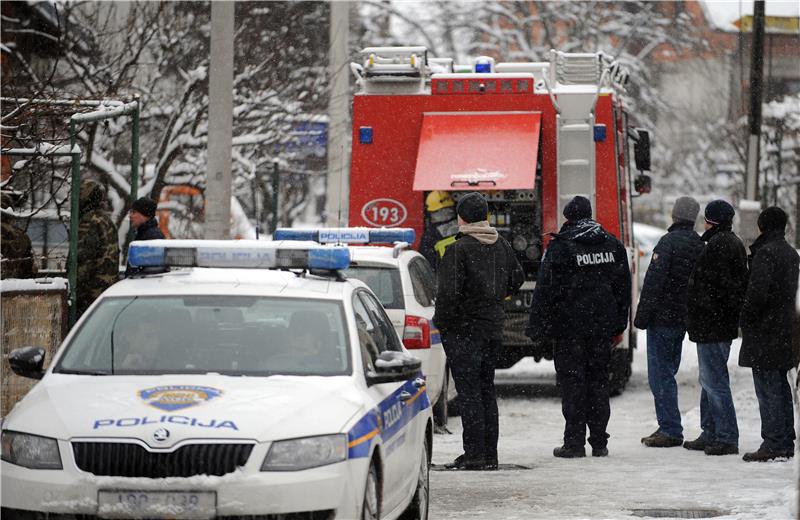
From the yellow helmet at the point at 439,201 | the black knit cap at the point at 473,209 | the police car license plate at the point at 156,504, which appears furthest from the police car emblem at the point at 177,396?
the yellow helmet at the point at 439,201

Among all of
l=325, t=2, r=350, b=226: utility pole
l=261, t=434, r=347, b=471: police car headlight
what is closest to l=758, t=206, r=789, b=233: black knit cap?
l=261, t=434, r=347, b=471: police car headlight

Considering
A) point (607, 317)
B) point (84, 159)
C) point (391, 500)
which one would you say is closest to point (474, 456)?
point (607, 317)

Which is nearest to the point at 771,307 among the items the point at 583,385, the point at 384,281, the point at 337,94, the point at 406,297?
the point at 583,385

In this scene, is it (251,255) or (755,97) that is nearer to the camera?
(251,255)

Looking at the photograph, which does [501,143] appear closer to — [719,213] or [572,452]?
[719,213]

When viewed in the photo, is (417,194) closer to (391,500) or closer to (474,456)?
(474,456)

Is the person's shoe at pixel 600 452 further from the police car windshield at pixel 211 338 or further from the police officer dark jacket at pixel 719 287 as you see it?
the police car windshield at pixel 211 338

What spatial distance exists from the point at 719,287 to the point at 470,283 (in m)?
2.06

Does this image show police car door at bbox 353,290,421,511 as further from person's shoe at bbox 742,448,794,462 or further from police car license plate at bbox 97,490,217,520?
person's shoe at bbox 742,448,794,462

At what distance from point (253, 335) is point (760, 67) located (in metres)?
16.6

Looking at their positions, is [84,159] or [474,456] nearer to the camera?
[474,456]

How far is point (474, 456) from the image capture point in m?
10.7

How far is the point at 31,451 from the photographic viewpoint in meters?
6.38

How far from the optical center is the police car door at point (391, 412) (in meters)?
7.07
